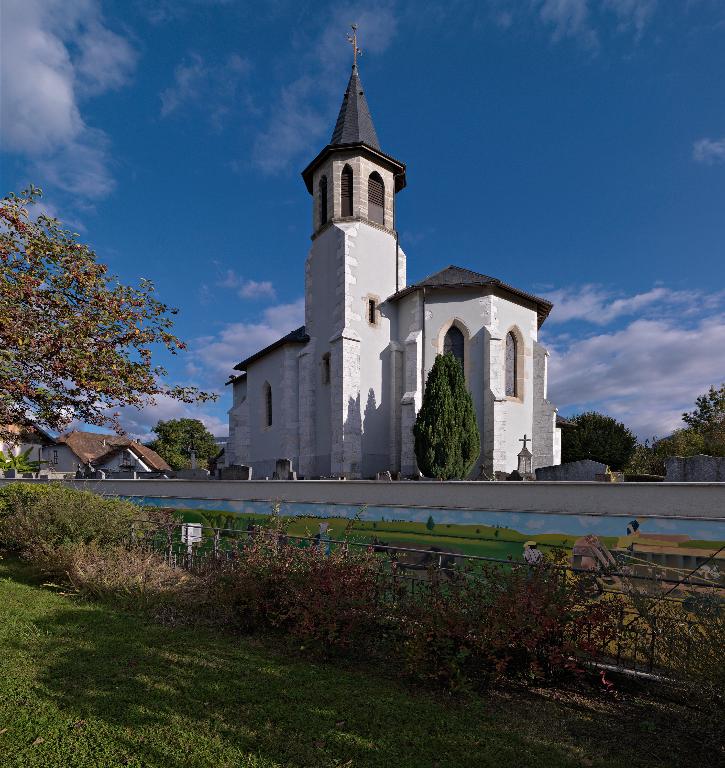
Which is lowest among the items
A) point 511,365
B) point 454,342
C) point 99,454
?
point 99,454

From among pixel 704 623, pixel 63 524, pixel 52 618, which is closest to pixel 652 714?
pixel 704 623

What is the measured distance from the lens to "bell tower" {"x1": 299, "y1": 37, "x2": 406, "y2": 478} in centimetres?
2170

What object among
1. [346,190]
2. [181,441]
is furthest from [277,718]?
[181,441]

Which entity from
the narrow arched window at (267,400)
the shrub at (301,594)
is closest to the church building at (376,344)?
the narrow arched window at (267,400)

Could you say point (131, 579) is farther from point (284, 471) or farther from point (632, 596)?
point (284, 471)

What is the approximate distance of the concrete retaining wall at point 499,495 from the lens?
875 cm

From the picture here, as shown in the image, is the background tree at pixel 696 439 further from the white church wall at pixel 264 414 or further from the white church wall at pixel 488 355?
the white church wall at pixel 264 414

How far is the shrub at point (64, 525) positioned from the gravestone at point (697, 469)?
39.6 ft

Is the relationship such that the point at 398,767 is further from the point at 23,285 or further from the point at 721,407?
the point at 721,407

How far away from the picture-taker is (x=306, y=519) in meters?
12.1

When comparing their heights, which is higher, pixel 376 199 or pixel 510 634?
pixel 376 199

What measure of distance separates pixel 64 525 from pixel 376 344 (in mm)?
15882

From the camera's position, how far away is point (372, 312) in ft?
77.4

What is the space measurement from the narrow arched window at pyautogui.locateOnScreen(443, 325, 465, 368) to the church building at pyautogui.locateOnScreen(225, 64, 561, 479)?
50mm
